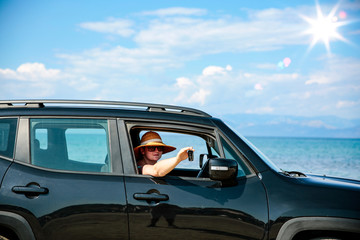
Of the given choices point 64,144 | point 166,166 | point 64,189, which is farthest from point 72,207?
point 166,166

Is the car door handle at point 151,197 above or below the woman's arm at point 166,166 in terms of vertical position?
below

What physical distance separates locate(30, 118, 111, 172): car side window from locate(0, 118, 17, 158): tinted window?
0.14 metres

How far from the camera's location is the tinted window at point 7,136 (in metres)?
3.58

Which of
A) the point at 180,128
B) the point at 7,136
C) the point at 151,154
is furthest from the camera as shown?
the point at 151,154

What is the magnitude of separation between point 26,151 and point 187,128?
4.29ft

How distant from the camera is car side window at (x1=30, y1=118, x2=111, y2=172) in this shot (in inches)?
141

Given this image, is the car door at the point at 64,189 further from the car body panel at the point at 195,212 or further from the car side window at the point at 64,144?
the car body panel at the point at 195,212

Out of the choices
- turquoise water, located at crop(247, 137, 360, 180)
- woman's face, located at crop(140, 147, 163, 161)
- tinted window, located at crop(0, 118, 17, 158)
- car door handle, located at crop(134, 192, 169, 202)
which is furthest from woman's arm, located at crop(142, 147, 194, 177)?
turquoise water, located at crop(247, 137, 360, 180)

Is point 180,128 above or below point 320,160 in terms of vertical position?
below

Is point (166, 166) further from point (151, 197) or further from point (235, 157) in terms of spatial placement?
point (235, 157)

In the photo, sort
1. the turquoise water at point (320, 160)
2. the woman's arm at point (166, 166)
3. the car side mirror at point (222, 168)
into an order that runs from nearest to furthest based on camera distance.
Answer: the car side mirror at point (222, 168) < the woman's arm at point (166, 166) < the turquoise water at point (320, 160)

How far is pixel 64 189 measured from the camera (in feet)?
11.1

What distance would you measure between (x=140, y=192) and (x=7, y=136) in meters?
1.19

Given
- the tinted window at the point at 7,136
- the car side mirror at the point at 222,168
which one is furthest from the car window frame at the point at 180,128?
the tinted window at the point at 7,136
